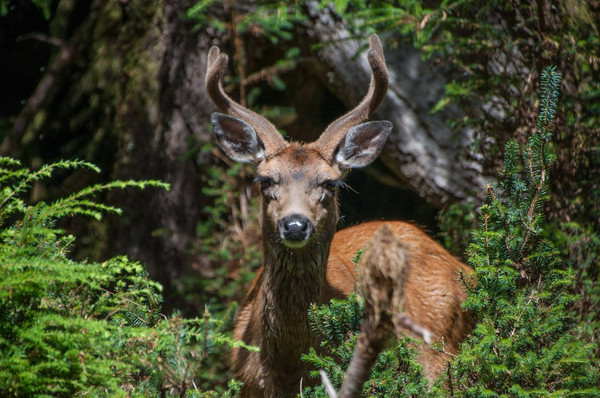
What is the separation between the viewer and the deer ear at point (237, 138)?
584 cm

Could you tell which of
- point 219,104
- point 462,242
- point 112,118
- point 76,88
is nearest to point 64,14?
point 76,88

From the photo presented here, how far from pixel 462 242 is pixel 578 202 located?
203cm

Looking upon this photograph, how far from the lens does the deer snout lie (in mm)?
4922

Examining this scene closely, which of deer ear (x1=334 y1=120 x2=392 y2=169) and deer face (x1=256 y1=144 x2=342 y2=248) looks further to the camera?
deer ear (x1=334 y1=120 x2=392 y2=169)

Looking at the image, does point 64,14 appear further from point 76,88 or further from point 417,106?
point 417,106

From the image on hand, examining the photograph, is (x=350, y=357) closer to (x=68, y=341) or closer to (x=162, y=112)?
(x=68, y=341)

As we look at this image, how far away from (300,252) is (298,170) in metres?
0.71

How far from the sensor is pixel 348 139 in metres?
5.84

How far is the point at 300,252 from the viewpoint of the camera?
5.27m

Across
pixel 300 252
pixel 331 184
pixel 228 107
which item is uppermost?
pixel 228 107

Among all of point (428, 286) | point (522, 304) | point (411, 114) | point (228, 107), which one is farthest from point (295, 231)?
point (411, 114)

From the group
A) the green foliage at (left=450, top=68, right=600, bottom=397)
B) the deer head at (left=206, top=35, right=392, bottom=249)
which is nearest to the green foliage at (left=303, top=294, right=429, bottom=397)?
the green foliage at (left=450, top=68, right=600, bottom=397)

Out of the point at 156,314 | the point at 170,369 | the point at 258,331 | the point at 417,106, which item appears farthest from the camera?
the point at 417,106

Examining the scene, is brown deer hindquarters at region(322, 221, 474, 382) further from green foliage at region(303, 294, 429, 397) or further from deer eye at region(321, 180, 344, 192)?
green foliage at region(303, 294, 429, 397)
